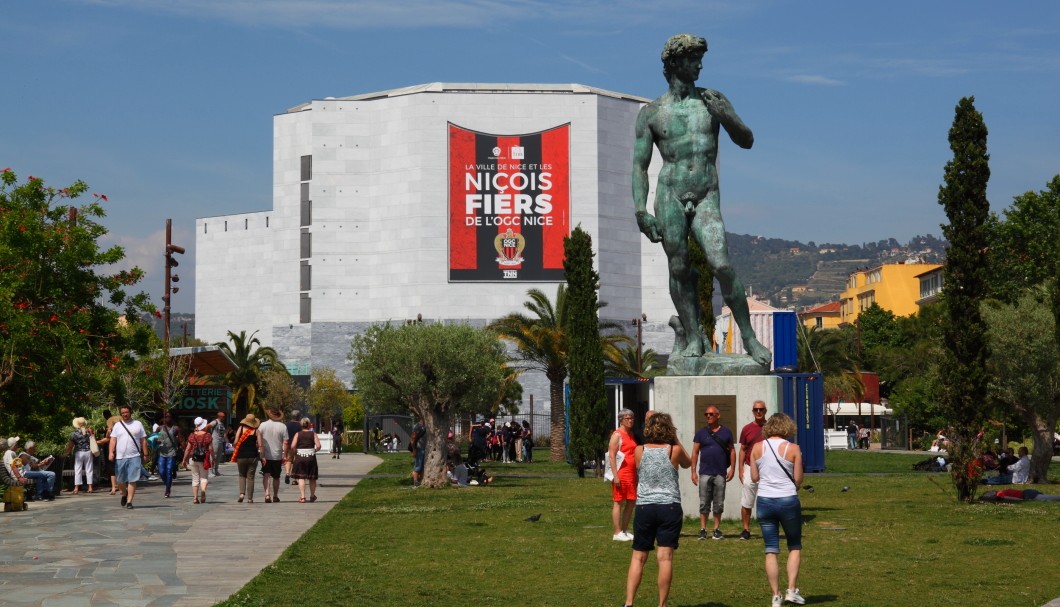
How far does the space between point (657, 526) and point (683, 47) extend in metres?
7.84

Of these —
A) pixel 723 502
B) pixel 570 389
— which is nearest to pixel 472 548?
pixel 723 502

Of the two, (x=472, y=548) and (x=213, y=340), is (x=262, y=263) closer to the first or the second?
(x=213, y=340)

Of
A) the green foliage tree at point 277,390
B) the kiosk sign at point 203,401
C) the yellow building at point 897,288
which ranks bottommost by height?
the kiosk sign at point 203,401

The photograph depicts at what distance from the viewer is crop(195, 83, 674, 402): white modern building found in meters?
81.8

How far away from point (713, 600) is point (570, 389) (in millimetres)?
22956

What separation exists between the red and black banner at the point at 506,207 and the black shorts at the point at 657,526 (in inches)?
2831

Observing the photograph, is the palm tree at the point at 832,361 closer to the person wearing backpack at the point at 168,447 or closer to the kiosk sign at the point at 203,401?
the kiosk sign at the point at 203,401

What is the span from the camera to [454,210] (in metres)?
81.8

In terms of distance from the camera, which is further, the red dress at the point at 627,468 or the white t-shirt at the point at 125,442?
the white t-shirt at the point at 125,442

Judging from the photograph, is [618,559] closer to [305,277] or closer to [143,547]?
[143,547]

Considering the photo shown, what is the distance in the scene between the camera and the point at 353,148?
8475cm

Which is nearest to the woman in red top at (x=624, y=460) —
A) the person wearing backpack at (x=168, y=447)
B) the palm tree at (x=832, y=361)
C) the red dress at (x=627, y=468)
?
the red dress at (x=627, y=468)

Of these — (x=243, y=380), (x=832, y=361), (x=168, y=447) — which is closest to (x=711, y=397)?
(x=168, y=447)

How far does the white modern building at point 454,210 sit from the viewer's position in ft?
268
